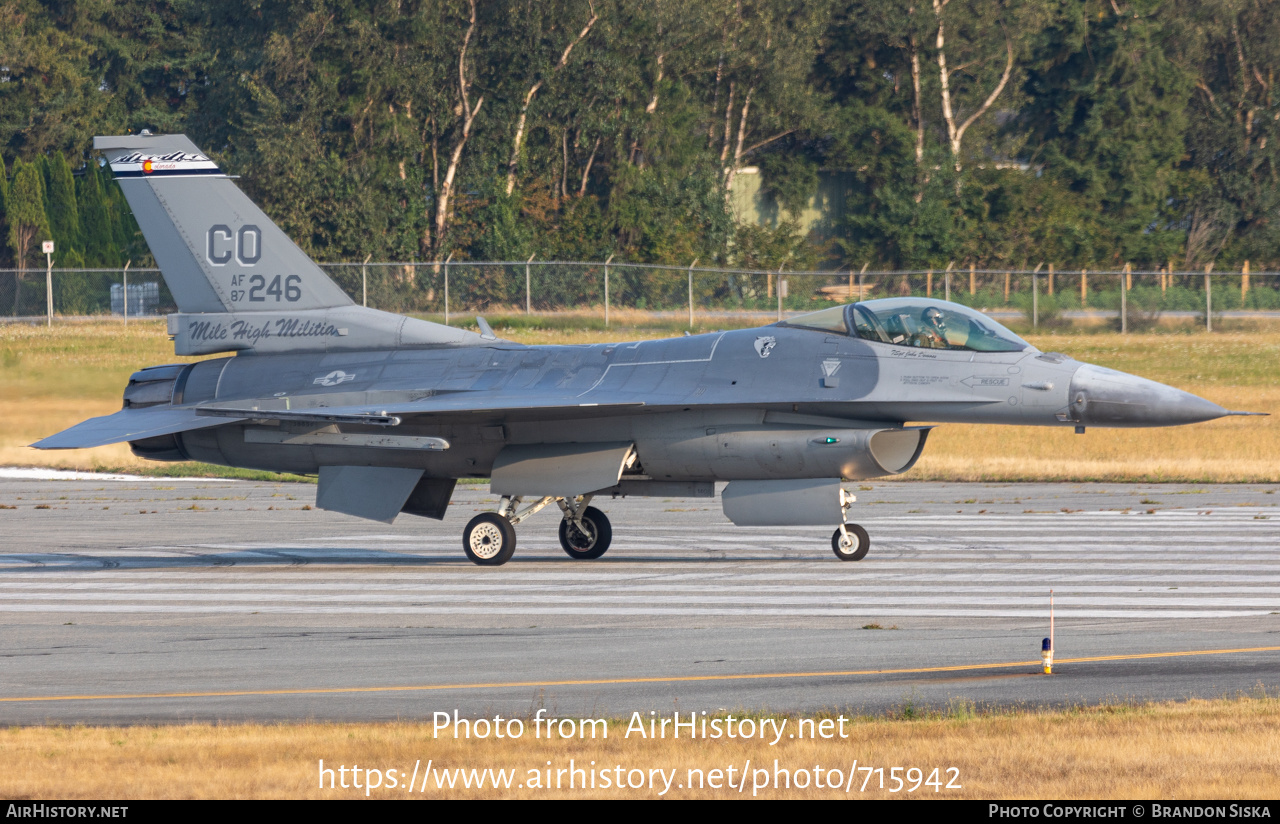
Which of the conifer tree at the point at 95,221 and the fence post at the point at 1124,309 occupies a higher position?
the conifer tree at the point at 95,221

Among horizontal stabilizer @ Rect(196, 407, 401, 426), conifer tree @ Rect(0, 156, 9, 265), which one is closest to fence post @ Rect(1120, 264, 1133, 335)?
horizontal stabilizer @ Rect(196, 407, 401, 426)

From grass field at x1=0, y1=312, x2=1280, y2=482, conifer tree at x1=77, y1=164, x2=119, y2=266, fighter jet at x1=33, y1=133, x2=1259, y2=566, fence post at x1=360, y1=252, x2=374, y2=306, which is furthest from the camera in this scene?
conifer tree at x1=77, y1=164, x2=119, y2=266

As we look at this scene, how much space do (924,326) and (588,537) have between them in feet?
15.0

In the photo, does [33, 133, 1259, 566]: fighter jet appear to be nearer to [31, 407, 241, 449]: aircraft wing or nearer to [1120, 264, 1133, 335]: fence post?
[31, 407, 241, 449]: aircraft wing

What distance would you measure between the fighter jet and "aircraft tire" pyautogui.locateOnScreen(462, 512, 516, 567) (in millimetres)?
23

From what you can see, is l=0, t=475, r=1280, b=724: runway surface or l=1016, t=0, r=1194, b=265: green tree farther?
l=1016, t=0, r=1194, b=265: green tree

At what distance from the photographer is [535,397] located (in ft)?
52.7

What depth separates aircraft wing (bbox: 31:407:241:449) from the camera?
16.4m

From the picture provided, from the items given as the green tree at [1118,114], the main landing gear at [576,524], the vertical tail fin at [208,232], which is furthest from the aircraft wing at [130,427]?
the green tree at [1118,114]

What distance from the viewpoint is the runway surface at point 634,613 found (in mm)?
9711

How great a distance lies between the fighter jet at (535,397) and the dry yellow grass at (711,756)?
6951 millimetres

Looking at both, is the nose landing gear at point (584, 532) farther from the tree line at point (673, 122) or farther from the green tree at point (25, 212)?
the green tree at point (25, 212)

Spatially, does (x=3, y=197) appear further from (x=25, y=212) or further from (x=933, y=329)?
(x=933, y=329)

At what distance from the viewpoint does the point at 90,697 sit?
9.77 meters
